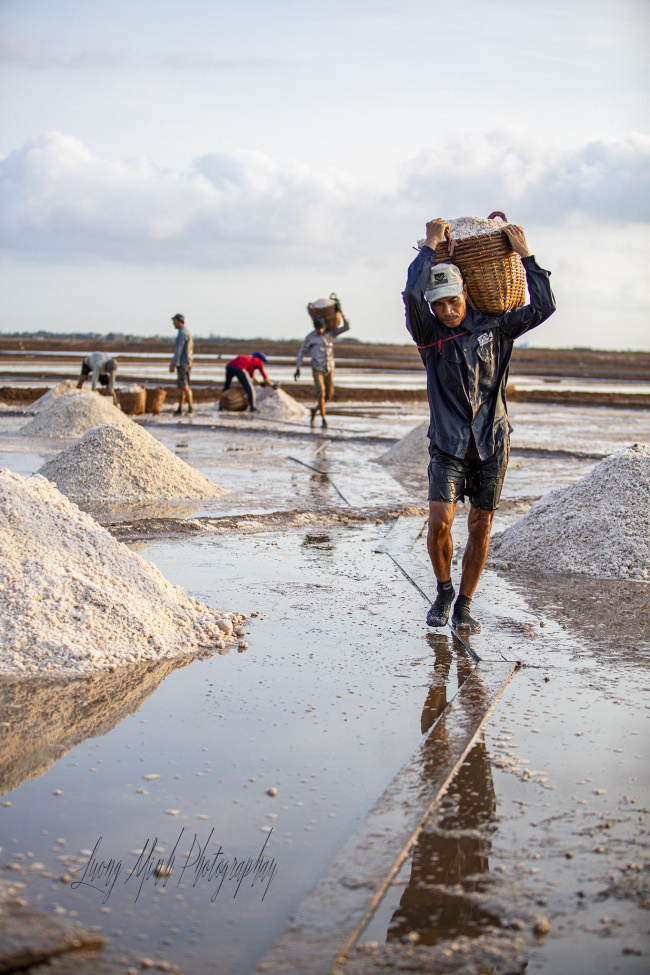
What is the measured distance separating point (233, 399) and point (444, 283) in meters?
15.1

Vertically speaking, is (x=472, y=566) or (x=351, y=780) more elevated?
(x=472, y=566)

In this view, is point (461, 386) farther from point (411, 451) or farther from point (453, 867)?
point (411, 451)

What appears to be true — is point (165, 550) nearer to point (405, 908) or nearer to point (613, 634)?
point (613, 634)

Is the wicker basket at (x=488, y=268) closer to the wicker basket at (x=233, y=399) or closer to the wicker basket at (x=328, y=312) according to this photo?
the wicker basket at (x=328, y=312)

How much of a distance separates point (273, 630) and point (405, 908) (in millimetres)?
2237

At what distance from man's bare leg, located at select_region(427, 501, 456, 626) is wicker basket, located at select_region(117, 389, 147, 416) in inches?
543

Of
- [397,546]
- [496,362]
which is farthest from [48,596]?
[397,546]

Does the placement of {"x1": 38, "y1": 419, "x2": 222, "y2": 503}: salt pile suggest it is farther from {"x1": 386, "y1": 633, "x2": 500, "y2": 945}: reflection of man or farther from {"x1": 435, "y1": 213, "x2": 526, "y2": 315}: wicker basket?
{"x1": 386, "y1": 633, "x2": 500, "y2": 945}: reflection of man

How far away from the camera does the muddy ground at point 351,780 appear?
213 cm

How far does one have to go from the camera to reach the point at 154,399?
18656 millimetres

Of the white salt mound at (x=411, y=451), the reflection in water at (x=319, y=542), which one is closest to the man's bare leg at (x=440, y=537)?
the reflection in water at (x=319, y=542)

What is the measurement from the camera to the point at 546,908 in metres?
2.22

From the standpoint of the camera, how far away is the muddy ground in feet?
7.00

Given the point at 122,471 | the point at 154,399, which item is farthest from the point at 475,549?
the point at 154,399
